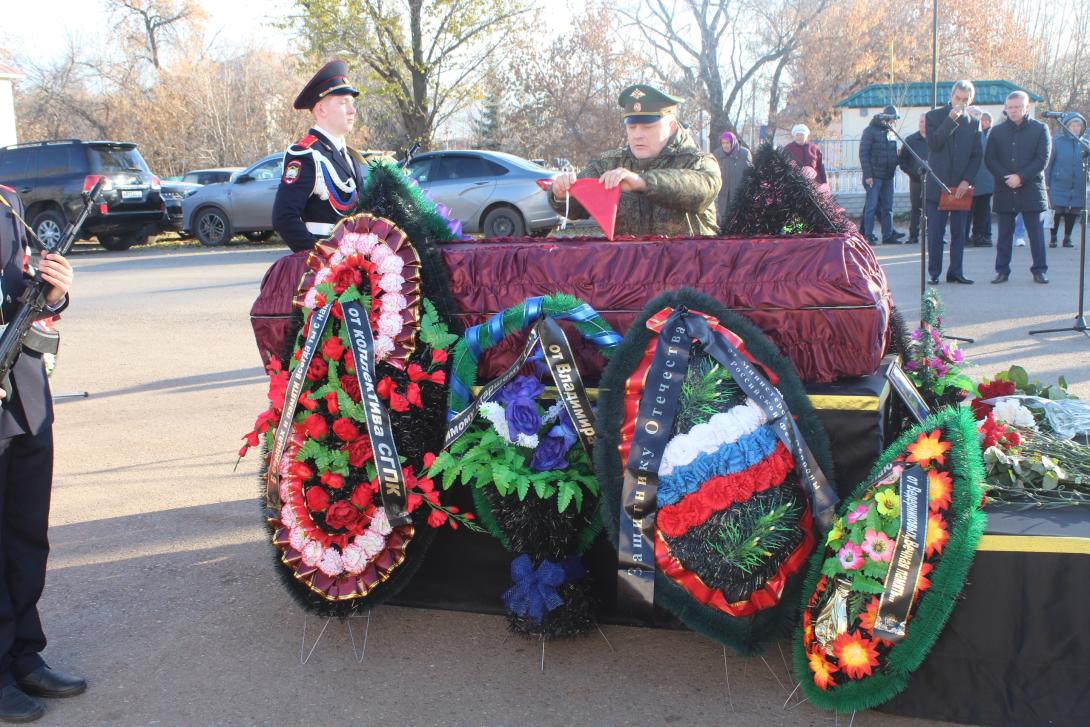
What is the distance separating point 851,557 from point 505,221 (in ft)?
46.4

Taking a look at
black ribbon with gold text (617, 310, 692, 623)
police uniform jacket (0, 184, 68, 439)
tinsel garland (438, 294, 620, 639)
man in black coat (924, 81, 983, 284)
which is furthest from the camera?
man in black coat (924, 81, 983, 284)

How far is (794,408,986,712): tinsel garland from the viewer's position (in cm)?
271

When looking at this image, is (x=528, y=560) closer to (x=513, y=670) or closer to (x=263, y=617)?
(x=513, y=670)

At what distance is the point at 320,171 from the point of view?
4.67m

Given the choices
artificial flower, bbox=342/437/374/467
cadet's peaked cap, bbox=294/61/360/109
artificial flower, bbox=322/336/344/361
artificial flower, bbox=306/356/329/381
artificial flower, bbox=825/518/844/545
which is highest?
cadet's peaked cap, bbox=294/61/360/109

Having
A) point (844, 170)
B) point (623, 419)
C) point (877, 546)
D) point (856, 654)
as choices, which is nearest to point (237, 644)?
point (623, 419)

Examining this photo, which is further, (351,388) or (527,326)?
(351,388)

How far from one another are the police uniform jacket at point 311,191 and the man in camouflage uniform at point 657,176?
1120mm

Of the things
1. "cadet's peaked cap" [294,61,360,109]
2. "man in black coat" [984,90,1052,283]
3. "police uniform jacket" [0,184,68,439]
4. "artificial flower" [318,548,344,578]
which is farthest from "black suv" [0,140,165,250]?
"artificial flower" [318,548,344,578]

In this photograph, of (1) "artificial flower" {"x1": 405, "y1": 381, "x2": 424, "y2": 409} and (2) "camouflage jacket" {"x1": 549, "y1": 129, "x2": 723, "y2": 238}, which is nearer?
(1) "artificial flower" {"x1": 405, "y1": 381, "x2": 424, "y2": 409}

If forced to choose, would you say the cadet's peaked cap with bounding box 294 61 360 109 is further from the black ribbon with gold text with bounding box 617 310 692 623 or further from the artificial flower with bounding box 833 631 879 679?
the artificial flower with bounding box 833 631 879 679

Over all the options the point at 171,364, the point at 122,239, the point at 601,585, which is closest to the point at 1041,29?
the point at 122,239

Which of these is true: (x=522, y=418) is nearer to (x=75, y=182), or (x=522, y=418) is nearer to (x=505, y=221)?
(x=505, y=221)

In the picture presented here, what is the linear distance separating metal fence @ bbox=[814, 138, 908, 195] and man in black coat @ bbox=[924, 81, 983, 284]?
1088 cm
